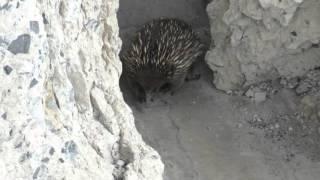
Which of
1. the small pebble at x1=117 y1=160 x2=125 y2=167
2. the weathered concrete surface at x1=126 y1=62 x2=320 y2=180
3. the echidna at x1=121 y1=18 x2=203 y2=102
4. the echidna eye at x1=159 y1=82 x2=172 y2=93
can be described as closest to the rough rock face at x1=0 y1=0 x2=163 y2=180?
the small pebble at x1=117 y1=160 x2=125 y2=167

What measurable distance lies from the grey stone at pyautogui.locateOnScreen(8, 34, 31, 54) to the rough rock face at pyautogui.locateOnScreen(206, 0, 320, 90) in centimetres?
305

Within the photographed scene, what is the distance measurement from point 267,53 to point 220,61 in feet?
1.42

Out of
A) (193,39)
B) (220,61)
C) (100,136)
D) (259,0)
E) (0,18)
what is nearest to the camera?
(0,18)

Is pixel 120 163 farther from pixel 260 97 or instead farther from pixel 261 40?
pixel 260 97

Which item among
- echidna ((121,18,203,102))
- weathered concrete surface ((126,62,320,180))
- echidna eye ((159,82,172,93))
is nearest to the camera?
weathered concrete surface ((126,62,320,180))

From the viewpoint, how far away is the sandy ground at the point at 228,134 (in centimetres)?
504

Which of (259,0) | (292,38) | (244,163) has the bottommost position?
(244,163)

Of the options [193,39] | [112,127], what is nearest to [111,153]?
[112,127]

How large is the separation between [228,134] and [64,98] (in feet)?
10.1

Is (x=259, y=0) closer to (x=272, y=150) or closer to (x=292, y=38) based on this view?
(x=292, y=38)

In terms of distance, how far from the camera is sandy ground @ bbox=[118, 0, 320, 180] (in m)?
5.04

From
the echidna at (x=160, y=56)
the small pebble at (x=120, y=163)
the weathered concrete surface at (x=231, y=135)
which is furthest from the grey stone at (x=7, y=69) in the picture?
the echidna at (x=160, y=56)

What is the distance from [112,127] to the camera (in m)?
2.83

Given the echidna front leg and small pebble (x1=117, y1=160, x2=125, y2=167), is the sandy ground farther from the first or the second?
small pebble (x1=117, y1=160, x2=125, y2=167)
